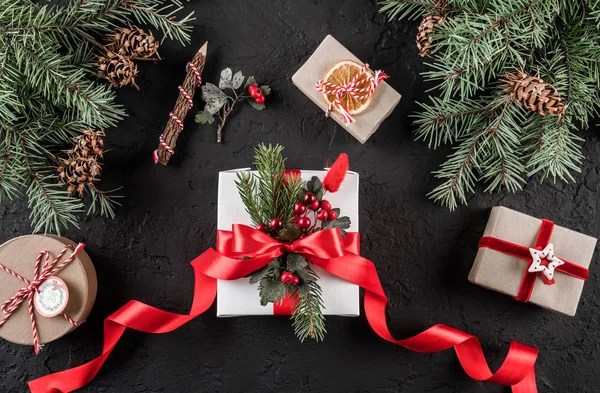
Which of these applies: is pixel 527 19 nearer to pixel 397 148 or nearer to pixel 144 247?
pixel 397 148

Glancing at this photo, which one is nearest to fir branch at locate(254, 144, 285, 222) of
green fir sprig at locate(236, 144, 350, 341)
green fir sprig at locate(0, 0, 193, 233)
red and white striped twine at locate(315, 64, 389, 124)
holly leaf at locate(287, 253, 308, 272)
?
green fir sprig at locate(236, 144, 350, 341)

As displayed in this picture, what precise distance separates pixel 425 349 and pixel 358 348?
21 centimetres

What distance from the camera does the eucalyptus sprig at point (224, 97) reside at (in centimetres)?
151

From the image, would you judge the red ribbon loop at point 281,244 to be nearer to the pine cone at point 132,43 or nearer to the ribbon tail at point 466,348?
the ribbon tail at point 466,348

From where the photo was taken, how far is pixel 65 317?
1351 mm

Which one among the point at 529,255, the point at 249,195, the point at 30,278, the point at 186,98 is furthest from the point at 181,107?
the point at 529,255

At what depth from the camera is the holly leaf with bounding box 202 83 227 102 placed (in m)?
1.51

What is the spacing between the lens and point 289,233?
1.23 meters

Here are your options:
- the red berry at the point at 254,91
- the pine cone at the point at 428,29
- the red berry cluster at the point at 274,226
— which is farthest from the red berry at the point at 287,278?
the pine cone at the point at 428,29

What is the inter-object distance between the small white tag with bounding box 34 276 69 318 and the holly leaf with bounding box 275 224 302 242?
62 cm

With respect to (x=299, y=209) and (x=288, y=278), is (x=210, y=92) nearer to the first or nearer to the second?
(x=299, y=209)

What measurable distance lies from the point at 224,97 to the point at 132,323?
2.45ft

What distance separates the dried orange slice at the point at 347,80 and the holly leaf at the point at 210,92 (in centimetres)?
34

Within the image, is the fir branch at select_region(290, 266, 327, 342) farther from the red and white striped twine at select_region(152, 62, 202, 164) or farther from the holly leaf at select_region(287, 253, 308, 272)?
the red and white striped twine at select_region(152, 62, 202, 164)
